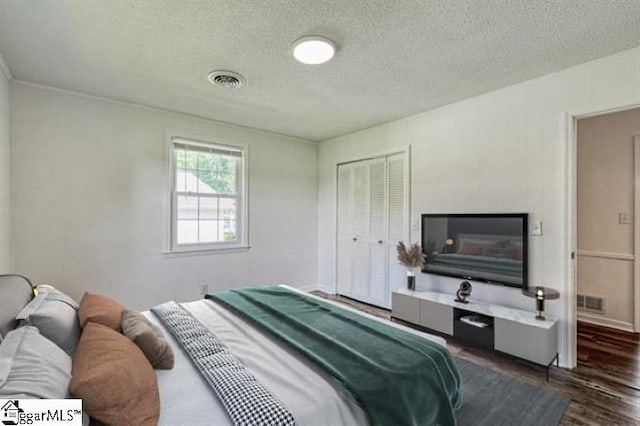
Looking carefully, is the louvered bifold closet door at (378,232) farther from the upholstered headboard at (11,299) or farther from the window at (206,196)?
the upholstered headboard at (11,299)

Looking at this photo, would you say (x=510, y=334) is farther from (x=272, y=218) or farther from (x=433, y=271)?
(x=272, y=218)

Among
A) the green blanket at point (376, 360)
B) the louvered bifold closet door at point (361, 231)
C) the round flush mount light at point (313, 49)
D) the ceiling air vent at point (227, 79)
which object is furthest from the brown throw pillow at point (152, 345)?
the louvered bifold closet door at point (361, 231)

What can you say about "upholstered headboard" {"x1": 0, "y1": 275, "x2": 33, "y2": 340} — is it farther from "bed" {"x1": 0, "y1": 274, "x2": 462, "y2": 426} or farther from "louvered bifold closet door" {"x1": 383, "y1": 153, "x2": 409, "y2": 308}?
"louvered bifold closet door" {"x1": 383, "y1": 153, "x2": 409, "y2": 308}

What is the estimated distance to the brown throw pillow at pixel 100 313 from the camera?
59.9 inches

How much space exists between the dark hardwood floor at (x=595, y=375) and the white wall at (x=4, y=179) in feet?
13.3

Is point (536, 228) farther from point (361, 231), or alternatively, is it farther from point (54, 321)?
point (54, 321)

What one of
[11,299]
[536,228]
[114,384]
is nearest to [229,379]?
[114,384]

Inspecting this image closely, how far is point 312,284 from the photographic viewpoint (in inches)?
202

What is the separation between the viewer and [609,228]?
11.6ft

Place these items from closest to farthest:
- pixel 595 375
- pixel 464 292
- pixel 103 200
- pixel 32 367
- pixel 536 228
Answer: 1. pixel 32 367
2. pixel 595 375
3. pixel 536 228
4. pixel 464 292
5. pixel 103 200

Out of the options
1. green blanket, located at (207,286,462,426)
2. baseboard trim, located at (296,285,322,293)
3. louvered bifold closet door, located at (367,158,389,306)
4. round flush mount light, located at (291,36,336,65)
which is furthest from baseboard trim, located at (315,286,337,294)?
round flush mount light, located at (291,36,336,65)

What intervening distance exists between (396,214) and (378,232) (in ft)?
1.28

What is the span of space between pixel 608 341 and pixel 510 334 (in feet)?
4.69

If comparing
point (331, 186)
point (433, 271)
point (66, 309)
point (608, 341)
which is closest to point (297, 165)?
point (331, 186)
